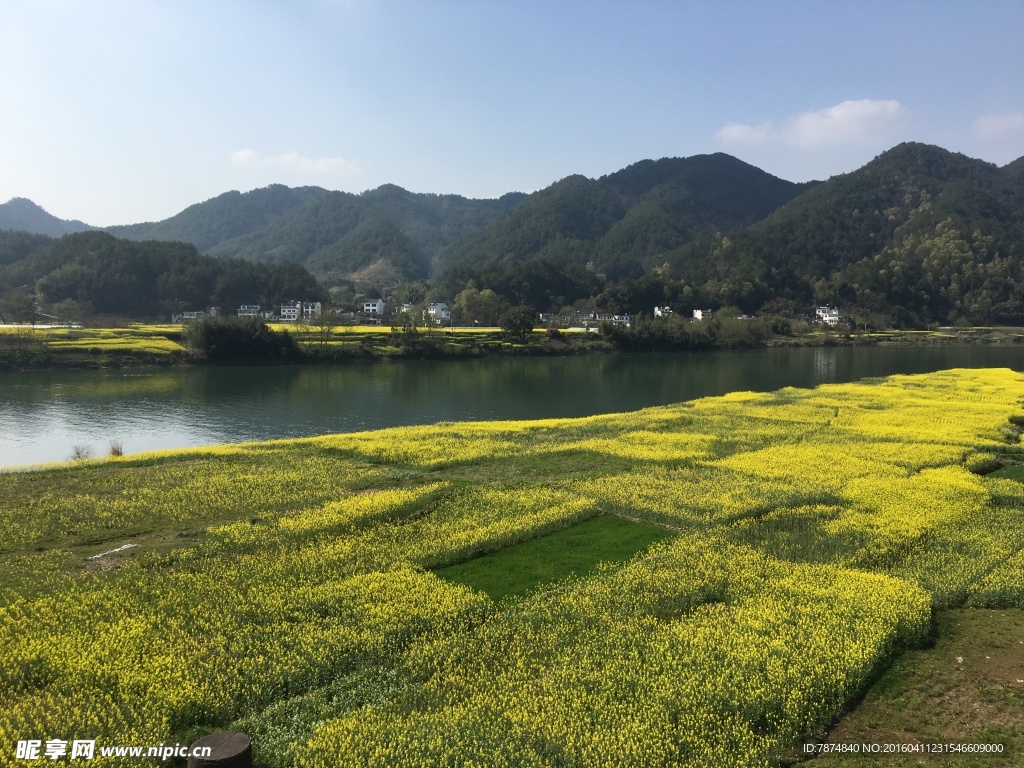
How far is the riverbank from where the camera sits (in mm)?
63688

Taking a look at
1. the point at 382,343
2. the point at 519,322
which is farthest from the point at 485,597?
the point at 519,322

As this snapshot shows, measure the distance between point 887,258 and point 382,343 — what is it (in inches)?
5904

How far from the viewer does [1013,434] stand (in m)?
28.1

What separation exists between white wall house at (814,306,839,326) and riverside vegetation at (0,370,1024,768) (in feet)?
429

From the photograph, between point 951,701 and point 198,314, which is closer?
point 951,701

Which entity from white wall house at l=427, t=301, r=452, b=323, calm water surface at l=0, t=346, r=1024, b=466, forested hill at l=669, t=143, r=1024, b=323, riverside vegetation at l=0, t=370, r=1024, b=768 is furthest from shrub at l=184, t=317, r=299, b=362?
forested hill at l=669, t=143, r=1024, b=323

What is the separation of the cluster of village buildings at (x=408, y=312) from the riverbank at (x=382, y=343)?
13390 millimetres

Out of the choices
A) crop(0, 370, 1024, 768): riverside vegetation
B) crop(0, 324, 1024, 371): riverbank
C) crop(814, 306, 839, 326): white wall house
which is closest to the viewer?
crop(0, 370, 1024, 768): riverside vegetation

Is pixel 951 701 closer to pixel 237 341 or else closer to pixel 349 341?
pixel 237 341

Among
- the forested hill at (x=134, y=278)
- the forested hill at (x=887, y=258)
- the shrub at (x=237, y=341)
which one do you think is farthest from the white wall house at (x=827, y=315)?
the forested hill at (x=134, y=278)

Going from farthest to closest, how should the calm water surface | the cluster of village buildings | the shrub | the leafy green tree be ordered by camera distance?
the cluster of village buildings → the leafy green tree → the shrub → the calm water surface

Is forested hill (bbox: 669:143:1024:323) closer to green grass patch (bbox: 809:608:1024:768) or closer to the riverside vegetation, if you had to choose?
the riverside vegetation

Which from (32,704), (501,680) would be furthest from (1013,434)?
(32,704)

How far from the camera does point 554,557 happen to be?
13.8 metres
